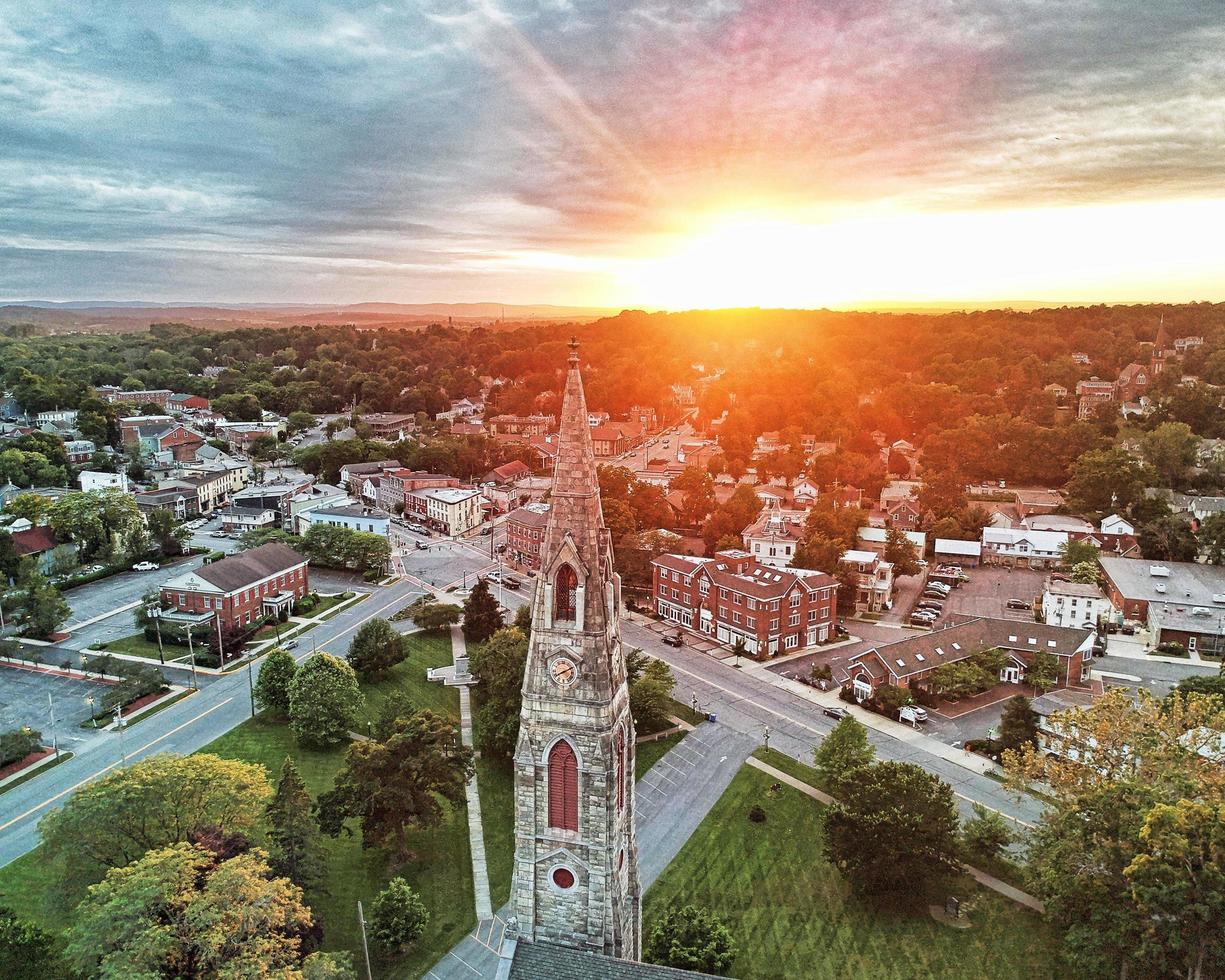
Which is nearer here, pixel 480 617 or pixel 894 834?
pixel 894 834

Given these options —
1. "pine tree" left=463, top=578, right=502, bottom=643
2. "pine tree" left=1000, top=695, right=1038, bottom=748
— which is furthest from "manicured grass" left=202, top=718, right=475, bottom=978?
"pine tree" left=1000, top=695, right=1038, bottom=748

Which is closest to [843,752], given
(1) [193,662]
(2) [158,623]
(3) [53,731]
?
(1) [193,662]

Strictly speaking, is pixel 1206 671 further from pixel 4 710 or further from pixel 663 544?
pixel 4 710

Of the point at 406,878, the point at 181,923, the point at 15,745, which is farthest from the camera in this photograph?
the point at 15,745

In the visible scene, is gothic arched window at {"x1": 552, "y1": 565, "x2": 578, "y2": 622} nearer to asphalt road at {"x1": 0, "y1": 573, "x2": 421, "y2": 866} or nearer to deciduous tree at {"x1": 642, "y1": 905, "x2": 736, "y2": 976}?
deciduous tree at {"x1": 642, "y1": 905, "x2": 736, "y2": 976}

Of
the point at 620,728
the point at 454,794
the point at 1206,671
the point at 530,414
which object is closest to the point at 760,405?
the point at 530,414

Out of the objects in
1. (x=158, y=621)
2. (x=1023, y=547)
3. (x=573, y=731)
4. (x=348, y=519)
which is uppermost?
(x=573, y=731)

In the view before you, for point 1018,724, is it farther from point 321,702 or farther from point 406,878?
point 321,702

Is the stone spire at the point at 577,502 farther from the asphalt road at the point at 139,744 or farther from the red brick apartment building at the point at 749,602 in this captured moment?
the red brick apartment building at the point at 749,602
